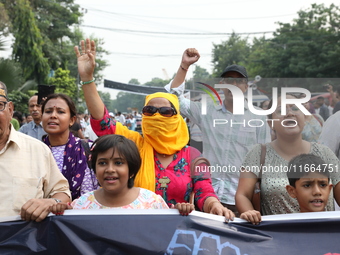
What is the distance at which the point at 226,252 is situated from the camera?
8.14 ft

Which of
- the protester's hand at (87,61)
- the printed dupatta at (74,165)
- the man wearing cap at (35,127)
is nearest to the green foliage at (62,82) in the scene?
the man wearing cap at (35,127)

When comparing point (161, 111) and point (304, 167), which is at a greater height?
point (161, 111)

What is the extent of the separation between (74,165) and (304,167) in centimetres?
168

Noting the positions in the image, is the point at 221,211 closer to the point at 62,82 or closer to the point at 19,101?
the point at 19,101

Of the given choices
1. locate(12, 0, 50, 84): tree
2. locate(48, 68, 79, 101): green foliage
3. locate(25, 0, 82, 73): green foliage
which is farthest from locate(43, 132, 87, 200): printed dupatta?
locate(25, 0, 82, 73): green foliage

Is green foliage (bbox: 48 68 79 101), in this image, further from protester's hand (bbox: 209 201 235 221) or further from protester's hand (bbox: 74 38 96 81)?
protester's hand (bbox: 209 201 235 221)

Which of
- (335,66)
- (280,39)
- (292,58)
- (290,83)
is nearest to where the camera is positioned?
(290,83)

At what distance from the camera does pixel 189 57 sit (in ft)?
11.5

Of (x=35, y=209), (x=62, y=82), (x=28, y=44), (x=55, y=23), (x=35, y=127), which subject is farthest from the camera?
(x=55, y=23)

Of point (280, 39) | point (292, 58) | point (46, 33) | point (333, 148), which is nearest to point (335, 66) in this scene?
point (292, 58)

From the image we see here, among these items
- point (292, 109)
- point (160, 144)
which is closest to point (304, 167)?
point (292, 109)

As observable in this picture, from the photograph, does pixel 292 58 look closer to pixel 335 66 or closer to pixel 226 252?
pixel 335 66

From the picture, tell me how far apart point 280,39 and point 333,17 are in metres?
4.66

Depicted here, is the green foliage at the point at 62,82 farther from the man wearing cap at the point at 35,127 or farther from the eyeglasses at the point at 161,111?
the eyeglasses at the point at 161,111
